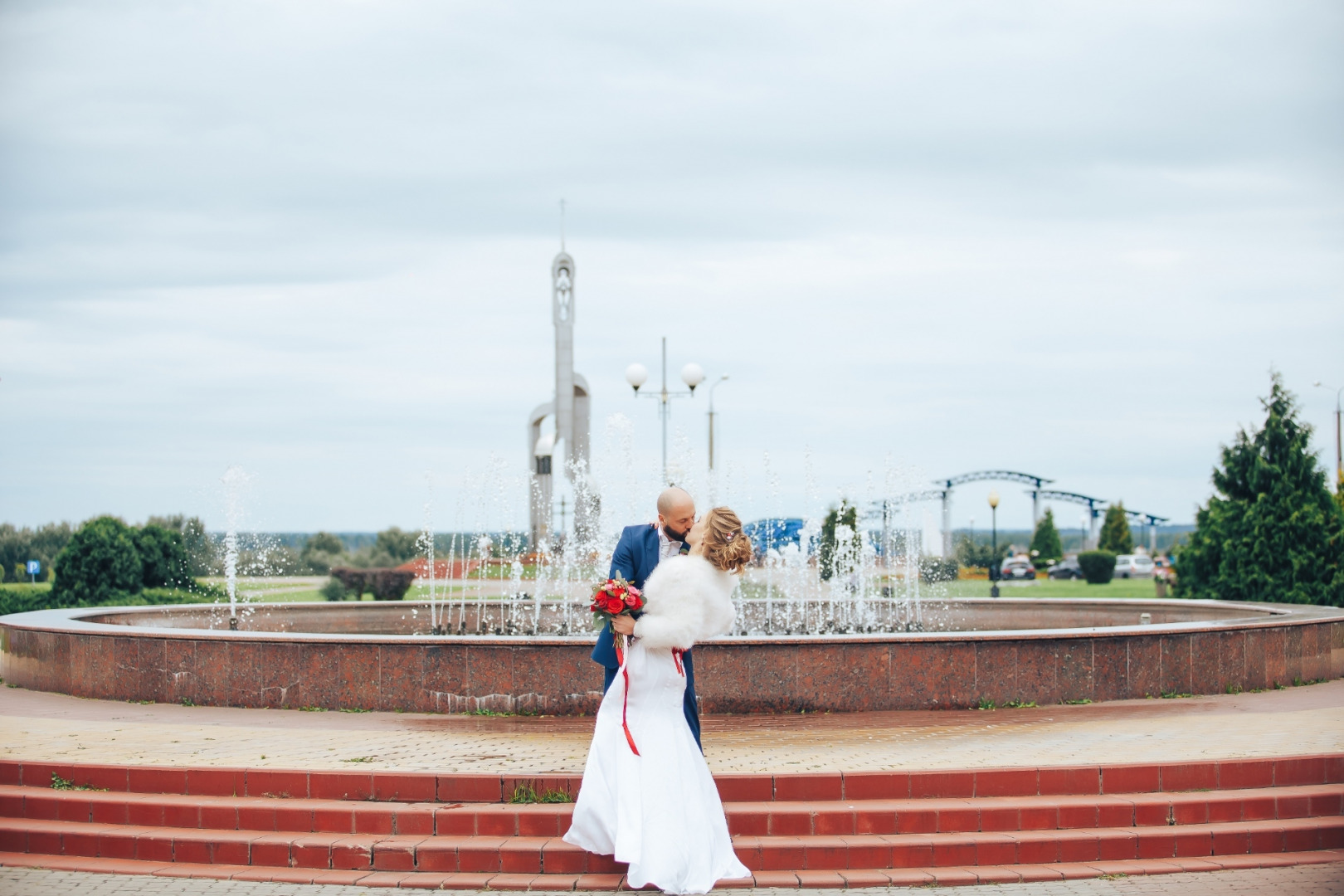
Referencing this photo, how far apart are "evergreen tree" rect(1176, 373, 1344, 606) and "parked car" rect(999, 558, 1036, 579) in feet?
87.2

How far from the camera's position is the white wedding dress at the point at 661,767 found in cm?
539

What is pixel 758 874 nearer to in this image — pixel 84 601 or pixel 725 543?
pixel 725 543

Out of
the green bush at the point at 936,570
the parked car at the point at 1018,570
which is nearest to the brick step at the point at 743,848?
the green bush at the point at 936,570

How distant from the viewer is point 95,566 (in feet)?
57.9

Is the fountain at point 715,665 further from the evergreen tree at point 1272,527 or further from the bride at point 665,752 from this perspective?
the evergreen tree at point 1272,527

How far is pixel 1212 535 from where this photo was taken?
60.9 ft

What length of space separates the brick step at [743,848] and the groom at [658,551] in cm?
99

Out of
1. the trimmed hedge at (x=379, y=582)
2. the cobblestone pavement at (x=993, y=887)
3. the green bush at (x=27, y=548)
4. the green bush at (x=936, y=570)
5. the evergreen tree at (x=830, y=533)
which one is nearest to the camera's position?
the cobblestone pavement at (x=993, y=887)

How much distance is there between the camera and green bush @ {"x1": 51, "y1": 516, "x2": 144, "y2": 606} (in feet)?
57.4

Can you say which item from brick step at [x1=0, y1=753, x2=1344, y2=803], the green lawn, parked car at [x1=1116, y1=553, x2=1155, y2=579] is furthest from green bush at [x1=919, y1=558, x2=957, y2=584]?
brick step at [x1=0, y1=753, x2=1344, y2=803]

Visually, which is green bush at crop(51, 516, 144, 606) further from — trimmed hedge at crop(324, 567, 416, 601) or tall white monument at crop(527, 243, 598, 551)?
tall white monument at crop(527, 243, 598, 551)

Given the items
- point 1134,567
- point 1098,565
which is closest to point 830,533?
point 1098,565

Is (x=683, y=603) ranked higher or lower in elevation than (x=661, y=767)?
higher

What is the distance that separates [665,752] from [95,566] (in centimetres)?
1483
